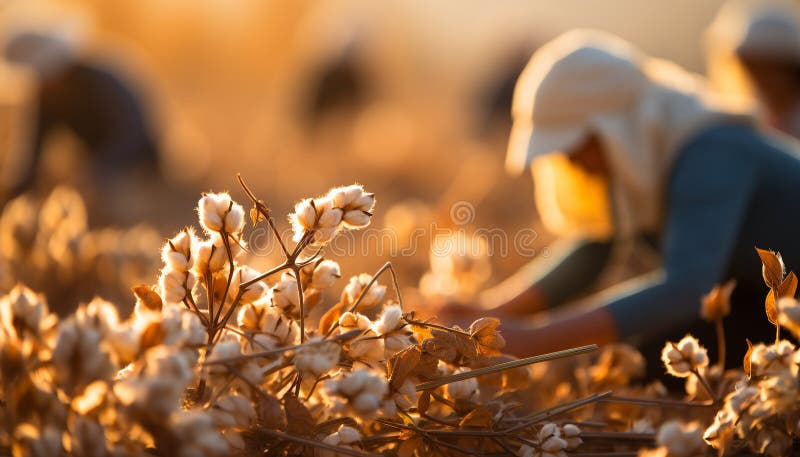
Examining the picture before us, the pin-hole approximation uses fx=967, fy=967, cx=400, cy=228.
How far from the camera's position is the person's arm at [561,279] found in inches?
93.7

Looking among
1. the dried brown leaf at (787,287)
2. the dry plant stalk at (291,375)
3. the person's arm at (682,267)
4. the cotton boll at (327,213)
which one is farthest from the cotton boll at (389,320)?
the person's arm at (682,267)

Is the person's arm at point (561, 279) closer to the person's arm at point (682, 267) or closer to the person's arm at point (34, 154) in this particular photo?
the person's arm at point (682, 267)

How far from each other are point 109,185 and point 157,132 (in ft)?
3.13

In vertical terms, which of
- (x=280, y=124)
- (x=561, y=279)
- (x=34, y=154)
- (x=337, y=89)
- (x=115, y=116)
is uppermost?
(x=280, y=124)

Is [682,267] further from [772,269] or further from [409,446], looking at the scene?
[409,446]

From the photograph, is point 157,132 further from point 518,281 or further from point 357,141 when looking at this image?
point 357,141

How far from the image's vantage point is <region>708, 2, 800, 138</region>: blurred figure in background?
292 centimetres

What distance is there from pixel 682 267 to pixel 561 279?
78 centimetres

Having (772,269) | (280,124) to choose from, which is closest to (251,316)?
(772,269)

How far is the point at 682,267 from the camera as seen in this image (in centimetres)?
168

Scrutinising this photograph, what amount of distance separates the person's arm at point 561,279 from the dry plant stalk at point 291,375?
115cm

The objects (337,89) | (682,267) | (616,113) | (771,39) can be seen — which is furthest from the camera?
(337,89)

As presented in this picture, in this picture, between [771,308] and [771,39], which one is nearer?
[771,308]

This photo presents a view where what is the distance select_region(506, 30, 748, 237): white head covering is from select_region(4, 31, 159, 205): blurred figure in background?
10.5 feet
